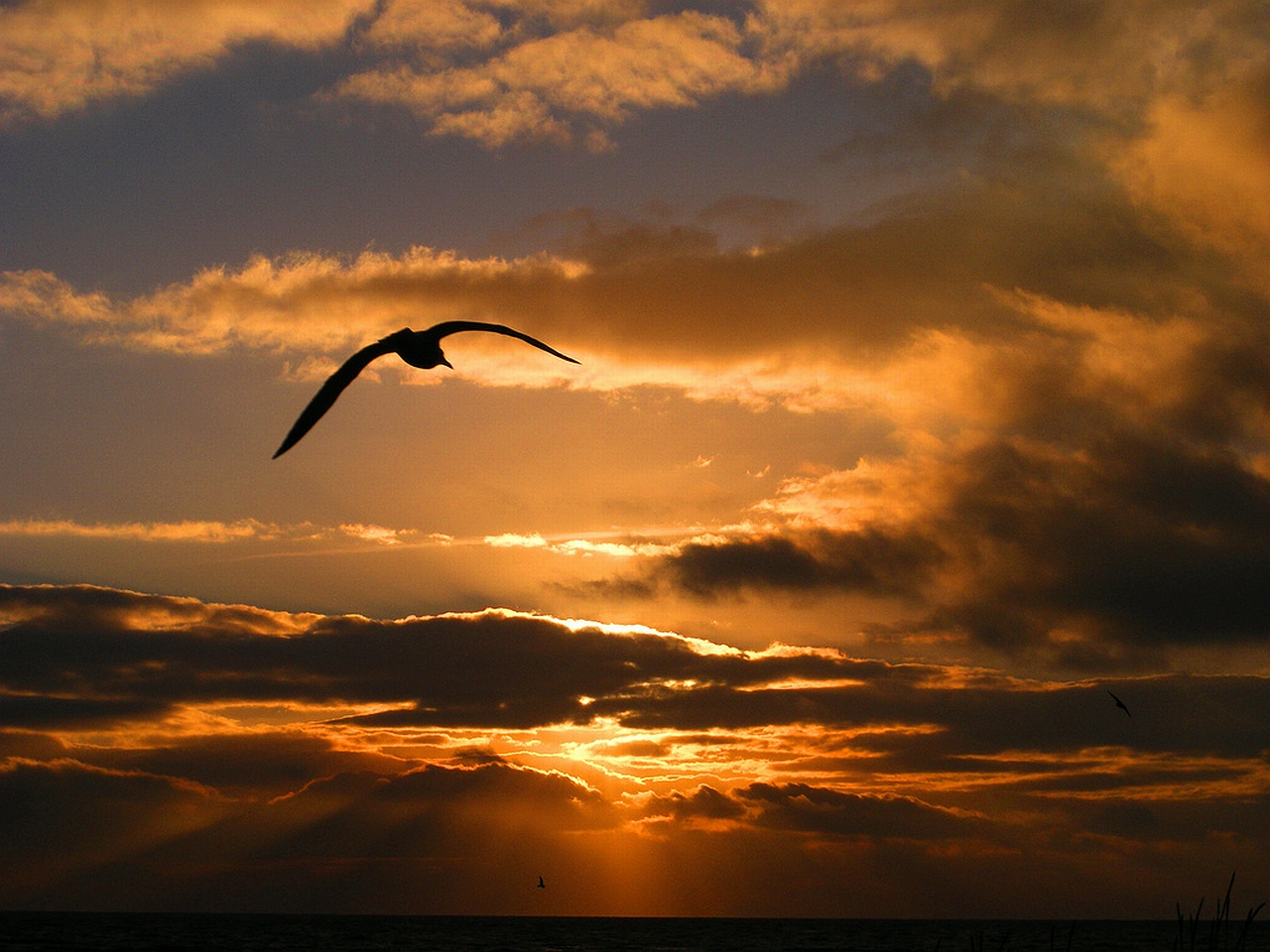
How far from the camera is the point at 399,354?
20.9 metres

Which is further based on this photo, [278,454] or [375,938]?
[375,938]

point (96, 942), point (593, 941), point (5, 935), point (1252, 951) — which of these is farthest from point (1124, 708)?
point (5, 935)

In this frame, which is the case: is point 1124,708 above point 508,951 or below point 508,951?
above

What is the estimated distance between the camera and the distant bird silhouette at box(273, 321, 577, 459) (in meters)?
19.8

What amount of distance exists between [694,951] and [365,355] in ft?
349

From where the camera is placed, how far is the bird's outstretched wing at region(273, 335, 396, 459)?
19453 millimetres

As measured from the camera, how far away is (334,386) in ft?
66.1

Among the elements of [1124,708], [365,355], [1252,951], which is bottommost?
[1252,951]

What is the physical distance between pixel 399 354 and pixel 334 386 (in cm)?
136

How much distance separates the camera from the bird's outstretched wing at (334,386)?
1945cm

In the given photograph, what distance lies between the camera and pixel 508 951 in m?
110

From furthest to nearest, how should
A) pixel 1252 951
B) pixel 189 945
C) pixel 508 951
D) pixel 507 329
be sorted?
pixel 189 945 → pixel 508 951 → pixel 1252 951 → pixel 507 329

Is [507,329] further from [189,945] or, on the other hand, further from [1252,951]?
[189,945]

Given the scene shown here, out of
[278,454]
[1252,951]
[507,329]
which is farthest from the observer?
[1252,951]
